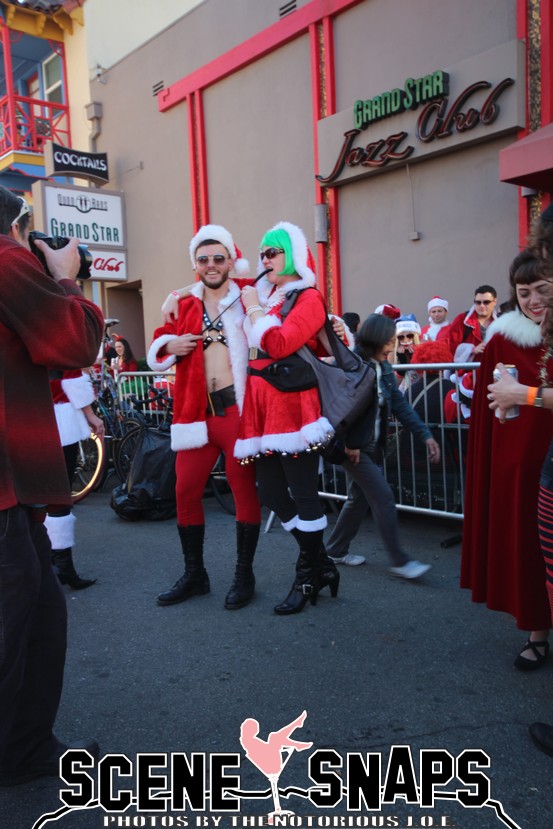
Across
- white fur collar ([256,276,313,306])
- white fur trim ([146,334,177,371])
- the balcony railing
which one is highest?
the balcony railing

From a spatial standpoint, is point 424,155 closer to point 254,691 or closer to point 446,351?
point 446,351

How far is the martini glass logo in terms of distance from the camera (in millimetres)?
2119

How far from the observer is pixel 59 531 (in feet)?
13.5

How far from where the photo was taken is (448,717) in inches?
101

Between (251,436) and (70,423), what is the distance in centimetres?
141

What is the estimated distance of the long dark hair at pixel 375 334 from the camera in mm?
4164

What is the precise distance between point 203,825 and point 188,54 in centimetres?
1303

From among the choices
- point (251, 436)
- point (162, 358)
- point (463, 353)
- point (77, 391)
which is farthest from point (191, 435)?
point (463, 353)

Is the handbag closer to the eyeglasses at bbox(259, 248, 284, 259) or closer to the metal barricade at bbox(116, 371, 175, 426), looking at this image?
the eyeglasses at bbox(259, 248, 284, 259)

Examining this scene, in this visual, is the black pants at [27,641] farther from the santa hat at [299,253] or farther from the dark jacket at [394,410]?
the dark jacket at [394,410]

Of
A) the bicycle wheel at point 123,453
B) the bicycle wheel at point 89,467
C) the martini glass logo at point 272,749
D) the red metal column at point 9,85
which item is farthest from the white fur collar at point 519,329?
the red metal column at point 9,85

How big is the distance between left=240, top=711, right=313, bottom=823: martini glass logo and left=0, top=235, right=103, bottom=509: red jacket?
3.50 ft

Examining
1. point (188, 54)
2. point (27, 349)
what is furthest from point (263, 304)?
point (188, 54)

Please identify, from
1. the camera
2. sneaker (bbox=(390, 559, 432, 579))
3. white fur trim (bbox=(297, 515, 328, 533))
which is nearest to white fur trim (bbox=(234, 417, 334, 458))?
white fur trim (bbox=(297, 515, 328, 533))
